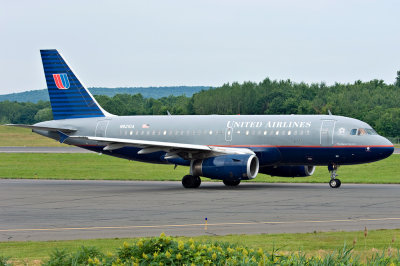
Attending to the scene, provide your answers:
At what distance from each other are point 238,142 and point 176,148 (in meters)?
3.69

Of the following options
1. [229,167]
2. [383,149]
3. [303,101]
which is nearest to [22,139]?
[303,101]

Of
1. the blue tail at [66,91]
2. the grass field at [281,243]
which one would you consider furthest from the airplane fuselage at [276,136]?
the grass field at [281,243]

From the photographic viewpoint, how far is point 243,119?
127 feet

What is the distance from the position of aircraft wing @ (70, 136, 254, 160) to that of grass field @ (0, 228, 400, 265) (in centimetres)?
1848

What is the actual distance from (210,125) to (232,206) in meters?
13.5

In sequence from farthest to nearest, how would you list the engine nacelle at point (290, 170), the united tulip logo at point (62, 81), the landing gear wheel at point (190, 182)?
the united tulip logo at point (62, 81), the engine nacelle at point (290, 170), the landing gear wheel at point (190, 182)

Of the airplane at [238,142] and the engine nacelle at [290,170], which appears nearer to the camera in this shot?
the airplane at [238,142]

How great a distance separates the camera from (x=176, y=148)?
36.3m

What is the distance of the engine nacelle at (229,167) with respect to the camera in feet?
114

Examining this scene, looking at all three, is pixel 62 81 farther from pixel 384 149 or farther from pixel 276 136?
pixel 384 149

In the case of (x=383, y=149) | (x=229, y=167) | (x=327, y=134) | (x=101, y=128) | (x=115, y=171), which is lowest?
(x=115, y=171)

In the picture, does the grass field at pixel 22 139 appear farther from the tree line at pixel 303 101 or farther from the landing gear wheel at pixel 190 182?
the landing gear wheel at pixel 190 182

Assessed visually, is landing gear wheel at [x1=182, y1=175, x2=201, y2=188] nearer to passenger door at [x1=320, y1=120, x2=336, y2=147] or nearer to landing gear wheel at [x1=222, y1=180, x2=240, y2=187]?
landing gear wheel at [x1=222, y1=180, x2=240, y2=187]

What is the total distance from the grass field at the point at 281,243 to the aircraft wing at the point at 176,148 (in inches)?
728
